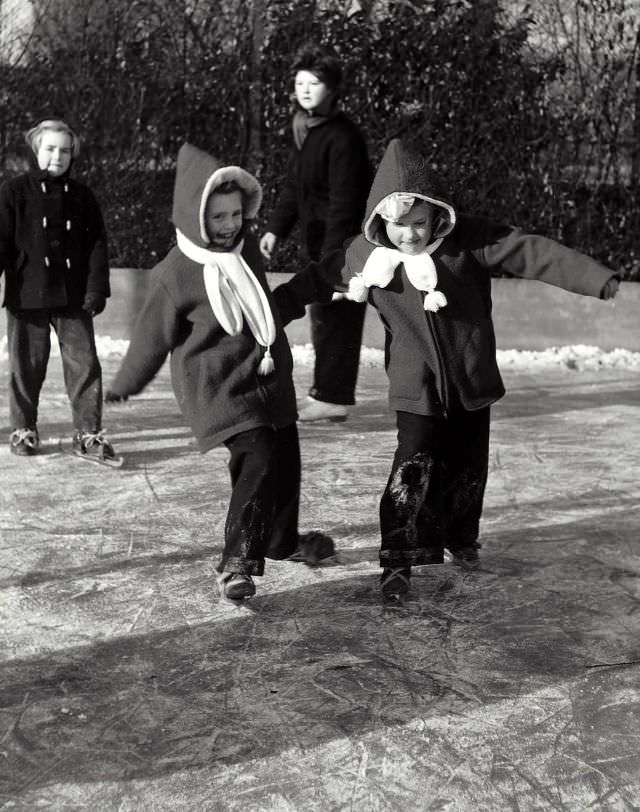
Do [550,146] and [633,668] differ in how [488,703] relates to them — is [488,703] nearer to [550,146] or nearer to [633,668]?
[633,668]

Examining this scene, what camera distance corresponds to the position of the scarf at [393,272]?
12.2ft

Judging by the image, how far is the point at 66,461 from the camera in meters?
5.69

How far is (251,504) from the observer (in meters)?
3.72

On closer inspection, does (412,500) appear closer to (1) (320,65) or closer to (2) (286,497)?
(2) (286,497)

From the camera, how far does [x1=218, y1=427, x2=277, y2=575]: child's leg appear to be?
3713mm

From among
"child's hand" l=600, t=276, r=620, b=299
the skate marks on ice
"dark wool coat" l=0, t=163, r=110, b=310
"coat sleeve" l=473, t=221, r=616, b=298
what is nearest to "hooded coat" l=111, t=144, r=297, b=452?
the skate marks on ice

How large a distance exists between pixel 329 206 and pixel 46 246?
5.29ft

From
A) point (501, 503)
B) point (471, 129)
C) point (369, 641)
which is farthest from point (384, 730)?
point (471, 129)

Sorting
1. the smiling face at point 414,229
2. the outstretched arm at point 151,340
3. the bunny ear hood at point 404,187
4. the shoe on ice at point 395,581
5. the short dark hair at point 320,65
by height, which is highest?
the short dark hair at point 320,65

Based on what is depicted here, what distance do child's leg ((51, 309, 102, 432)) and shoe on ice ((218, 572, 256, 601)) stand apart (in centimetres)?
225

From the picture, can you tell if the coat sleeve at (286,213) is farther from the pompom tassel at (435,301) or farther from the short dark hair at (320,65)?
the pompom tassel at (435,301)

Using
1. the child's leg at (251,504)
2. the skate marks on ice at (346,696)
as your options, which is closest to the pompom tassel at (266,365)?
the child's leg at (251,504)

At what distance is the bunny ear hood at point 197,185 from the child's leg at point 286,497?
0.68 metres

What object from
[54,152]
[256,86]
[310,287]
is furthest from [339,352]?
[256,86]
